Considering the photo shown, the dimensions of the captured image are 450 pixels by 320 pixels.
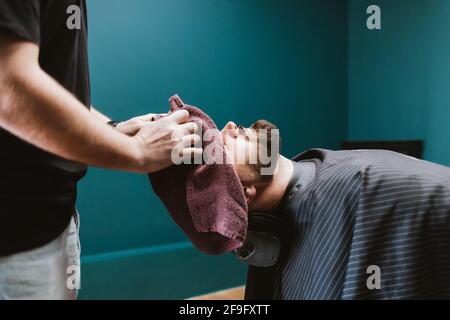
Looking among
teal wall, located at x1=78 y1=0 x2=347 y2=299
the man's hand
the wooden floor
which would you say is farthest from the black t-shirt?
the wooden floor

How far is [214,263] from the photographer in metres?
2.58

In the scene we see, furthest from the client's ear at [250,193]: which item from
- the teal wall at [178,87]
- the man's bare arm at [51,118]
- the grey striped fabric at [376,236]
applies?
the teal wall at [178,87]

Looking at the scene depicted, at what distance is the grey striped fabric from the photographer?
1.09 meters

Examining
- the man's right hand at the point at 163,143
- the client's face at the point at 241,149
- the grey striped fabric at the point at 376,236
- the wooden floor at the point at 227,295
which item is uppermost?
the man's right hand at the point at 163,143

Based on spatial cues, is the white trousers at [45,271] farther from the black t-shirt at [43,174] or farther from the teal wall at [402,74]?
the teal wall at [402,74]

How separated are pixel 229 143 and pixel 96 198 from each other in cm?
124

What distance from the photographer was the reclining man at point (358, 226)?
43.0 inches

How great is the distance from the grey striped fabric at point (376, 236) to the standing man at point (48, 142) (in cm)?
46

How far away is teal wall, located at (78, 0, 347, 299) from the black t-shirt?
1.33m

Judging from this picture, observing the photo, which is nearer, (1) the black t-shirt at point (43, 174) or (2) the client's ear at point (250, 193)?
(1) the black t-shirt at point (43, 174)

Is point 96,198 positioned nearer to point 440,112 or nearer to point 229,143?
point 229,143

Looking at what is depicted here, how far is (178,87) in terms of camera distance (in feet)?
8.33

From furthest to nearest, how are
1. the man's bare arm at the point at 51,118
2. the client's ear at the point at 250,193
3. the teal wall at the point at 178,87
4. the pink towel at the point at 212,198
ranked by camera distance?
the teal wall at the point at 178,87 → the client's ear at the point at 250,193 → the pink towel at the point at 212,198 → the man's bare arm at the point at 51,118

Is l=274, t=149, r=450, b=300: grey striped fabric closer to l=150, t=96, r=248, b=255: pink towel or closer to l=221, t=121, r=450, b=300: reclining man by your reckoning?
l=221, t=121, r=450, b=300: reclining man
